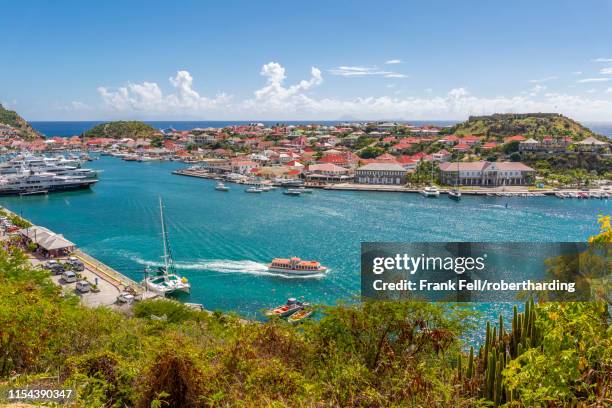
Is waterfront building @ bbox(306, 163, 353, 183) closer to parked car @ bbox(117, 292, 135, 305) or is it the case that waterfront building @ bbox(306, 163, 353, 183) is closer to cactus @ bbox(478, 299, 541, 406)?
parked car @ bbox(117, 292, 135, 305)

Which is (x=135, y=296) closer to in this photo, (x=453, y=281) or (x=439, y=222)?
(x=453, y=281)

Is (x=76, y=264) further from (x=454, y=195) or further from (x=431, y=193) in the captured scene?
(x=454, y=195)

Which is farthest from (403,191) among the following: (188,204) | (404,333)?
(404,333)

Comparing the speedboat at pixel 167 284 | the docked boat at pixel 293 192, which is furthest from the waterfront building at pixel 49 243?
the docked boat at pixel 293 192

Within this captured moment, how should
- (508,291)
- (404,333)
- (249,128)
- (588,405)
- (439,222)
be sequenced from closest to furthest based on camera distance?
(588,405) → (508,291) → (404,333) → (439,222) → (249,128)

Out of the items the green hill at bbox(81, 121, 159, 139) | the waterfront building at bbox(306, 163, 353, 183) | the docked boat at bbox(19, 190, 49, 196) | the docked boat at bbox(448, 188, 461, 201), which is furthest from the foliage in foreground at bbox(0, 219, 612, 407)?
the green hill at bbox(81, 121, 159, 139)

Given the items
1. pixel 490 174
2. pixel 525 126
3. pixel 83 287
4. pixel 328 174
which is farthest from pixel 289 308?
pixel 525 126
